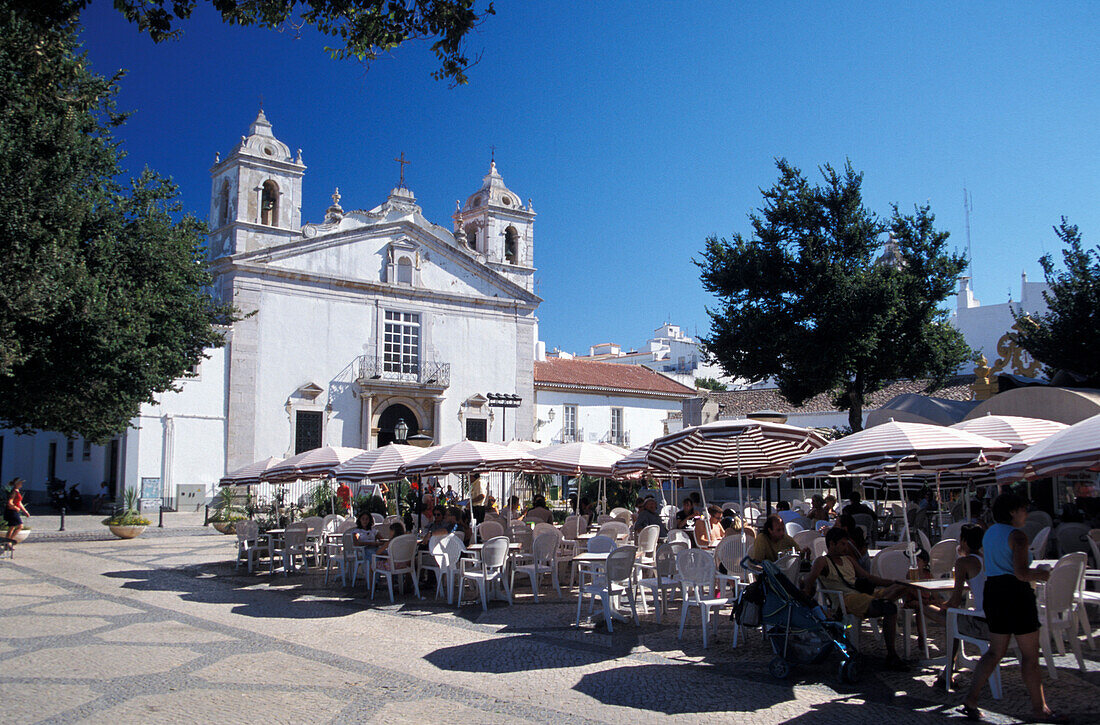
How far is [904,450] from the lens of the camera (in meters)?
8.26

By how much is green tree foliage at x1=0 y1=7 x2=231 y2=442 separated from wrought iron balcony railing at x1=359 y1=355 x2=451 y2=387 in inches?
447

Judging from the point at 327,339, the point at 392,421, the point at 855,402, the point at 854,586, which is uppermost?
the point at 327,339

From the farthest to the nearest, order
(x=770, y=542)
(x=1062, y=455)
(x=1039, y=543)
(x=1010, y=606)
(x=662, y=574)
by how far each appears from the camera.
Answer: (x=662, y=574) < (x=1039, y=543) < (x=770, y=542) < (x=1062, y=455) < (x=1010, y=606)

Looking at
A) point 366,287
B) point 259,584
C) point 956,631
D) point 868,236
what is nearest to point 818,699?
point 956,631

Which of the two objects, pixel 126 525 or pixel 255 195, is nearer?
pixel 126 525

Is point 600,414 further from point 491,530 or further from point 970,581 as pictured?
point 970,581

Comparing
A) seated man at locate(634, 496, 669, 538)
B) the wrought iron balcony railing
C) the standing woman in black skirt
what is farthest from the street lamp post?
the standing woman in black skirt

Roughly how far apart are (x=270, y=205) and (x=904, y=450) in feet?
88.3

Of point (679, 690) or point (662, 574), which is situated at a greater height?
point (662, 574)

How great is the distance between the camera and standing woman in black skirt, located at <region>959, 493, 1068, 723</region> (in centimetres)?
575

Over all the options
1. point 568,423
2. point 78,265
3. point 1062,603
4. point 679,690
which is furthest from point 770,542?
point 568,423

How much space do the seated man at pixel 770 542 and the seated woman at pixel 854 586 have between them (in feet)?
2.74

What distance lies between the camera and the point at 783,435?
33.8ft

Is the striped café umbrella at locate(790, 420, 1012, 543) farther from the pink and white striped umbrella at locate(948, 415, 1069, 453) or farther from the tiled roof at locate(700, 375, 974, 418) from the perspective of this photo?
the tiled roof at locate(700, 375, 974, 418)
